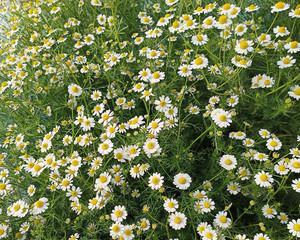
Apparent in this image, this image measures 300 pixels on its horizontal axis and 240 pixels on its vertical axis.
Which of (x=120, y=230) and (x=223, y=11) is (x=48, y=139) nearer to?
(x=120, y=230)

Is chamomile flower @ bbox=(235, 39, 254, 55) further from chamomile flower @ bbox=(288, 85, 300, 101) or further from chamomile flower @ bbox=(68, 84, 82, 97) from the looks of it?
chamomile flower @ bbox=(68, 84, 82, 97)

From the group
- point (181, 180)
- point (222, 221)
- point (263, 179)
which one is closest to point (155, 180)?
point (181, 180)

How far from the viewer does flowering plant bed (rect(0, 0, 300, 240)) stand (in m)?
1.74

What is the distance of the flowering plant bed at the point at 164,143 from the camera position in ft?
5.72

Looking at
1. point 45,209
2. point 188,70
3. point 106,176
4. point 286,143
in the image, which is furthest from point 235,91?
point 45,209

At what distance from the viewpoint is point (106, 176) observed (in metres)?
1.79

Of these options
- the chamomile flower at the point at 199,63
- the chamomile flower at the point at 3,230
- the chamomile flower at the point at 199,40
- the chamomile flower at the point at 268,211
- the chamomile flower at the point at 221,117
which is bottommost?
the chamomile flower at the point at 268,211

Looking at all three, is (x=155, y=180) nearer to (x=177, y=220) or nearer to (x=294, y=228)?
(x=177, y=220)

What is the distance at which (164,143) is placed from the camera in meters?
1.85

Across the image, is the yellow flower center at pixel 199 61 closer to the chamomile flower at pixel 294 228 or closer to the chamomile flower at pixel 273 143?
the chamomile flower at pixel 273 143

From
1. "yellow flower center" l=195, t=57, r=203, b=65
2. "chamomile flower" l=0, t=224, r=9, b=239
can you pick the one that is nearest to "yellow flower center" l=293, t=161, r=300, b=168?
"yellow flower center" l=195, t=57, r=203, b=65

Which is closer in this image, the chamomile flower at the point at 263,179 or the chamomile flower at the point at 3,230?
the chamomile flower at the point at 263,179

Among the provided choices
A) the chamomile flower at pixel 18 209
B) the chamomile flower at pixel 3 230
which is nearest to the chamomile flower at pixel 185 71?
the chamomile flower at pixel 18 209

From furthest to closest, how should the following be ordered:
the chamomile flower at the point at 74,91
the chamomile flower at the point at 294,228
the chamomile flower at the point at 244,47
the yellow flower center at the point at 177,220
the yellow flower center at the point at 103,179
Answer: the chamomile flower at the point at 74,91 < the chamomile flower at the point at 244,47 < the yellow flower center at the point at 103,179 < the yellow flower center at the point at 177,220 < the chamomile flower at the point at 294,228
